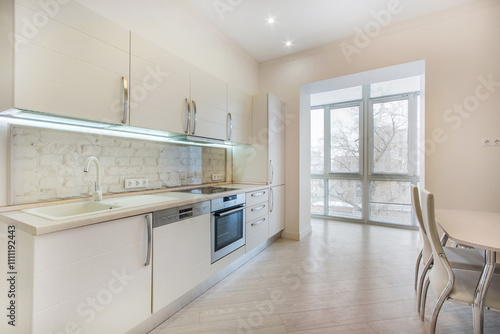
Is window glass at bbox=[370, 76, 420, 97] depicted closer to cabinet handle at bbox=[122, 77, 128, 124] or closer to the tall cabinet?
the tall cabinet

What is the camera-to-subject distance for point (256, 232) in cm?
279

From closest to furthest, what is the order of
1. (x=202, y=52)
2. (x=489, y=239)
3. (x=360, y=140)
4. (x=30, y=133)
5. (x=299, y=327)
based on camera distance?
(x=489, y=239) → (x=30, y=133) → (x=299, y=327) → (x=202, y=52) → (x=360, y=140)

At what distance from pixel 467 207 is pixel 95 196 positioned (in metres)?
3.70

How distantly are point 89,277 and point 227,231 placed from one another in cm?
127

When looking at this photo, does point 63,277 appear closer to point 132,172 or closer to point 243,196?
point 132,172

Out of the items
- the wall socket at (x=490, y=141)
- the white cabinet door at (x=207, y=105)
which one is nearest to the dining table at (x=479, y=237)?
the wall socket at (x=490, y=141)

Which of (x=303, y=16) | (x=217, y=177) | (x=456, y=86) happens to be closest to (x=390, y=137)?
→ (x=456, y=86)

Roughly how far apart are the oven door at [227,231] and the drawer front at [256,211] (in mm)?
110

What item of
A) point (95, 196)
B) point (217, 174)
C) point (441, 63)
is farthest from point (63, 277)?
point (441, 63)

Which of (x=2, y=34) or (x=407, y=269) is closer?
(x=2, y=34)

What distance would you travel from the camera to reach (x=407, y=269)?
2520 mm

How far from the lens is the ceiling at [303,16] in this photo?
2.43 metres

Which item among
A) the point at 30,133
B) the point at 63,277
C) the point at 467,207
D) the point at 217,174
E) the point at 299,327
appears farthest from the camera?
the point at 217,174

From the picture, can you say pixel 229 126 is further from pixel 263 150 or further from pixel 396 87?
pixel 396 87
